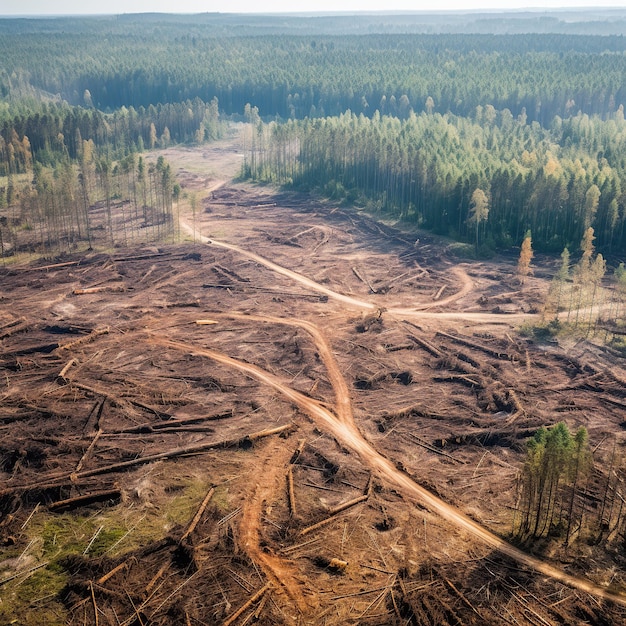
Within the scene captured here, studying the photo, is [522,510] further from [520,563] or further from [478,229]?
[478,229]

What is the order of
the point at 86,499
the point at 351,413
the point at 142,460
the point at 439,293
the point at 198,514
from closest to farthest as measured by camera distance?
the point at 198,514 < the point at 86,499 < the point at 142,460 < the point at 351,413 < the point at 439,293

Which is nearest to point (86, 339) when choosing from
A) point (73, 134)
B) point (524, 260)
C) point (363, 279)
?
point (363, 279)

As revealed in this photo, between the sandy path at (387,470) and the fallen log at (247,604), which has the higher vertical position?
the fallen log at (247,604)

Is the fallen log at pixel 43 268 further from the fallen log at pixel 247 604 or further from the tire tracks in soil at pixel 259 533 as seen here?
the fallen log at pixel 247 604

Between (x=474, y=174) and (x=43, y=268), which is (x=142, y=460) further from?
(x=474, y=174)

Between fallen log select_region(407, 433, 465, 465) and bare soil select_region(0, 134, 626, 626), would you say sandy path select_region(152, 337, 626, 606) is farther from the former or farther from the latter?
fallen log select_region(407, 433, 465, 465)

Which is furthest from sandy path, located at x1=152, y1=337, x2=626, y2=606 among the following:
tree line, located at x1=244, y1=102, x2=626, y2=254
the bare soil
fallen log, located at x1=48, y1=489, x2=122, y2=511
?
tree line, located at x1=244, y1=102, x2=626, y2=254

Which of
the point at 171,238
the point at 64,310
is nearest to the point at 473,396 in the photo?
the point at 64,310

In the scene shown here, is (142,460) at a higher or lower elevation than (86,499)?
lower

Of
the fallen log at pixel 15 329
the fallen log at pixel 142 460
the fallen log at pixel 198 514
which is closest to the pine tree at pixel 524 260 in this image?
the fallen log at pixel 142 460
